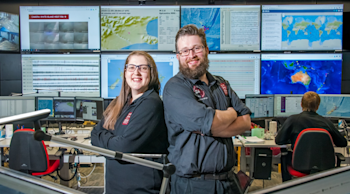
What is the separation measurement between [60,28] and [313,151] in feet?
12.9

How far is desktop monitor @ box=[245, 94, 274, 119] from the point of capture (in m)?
3.33

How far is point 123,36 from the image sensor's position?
12.6 feet

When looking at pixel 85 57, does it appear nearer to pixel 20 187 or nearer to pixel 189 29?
pixel 189 29

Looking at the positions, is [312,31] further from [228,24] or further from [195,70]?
[195,70]

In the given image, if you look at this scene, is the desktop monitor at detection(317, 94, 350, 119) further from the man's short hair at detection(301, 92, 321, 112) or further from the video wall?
the man's short hair at detection(301, 92, 321, 112)

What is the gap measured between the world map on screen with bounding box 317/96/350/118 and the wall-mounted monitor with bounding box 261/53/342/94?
58 cm

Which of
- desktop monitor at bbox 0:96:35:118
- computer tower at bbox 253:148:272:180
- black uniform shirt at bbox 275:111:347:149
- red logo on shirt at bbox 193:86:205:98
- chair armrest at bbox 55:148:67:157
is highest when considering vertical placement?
red logo on shirt at bbox 193:86:205:98

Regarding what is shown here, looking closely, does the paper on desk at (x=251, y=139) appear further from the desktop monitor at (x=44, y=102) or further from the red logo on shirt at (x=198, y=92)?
the desktop monitor at (x=44, y=102)

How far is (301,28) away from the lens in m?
3.84

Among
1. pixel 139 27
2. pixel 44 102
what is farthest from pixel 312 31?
pixel 44 102

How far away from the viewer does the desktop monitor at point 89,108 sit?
3.24m

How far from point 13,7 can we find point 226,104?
Answer: 427 cm

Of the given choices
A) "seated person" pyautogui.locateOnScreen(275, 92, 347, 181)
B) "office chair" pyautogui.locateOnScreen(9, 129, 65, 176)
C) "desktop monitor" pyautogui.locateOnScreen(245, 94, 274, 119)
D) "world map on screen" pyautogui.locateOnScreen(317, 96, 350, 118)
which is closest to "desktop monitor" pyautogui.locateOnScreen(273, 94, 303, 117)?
"desktop monitor" pyautogui.locateOnScreen(245, 94, 274, 119)

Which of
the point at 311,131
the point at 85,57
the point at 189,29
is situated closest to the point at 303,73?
the point at 311,131
